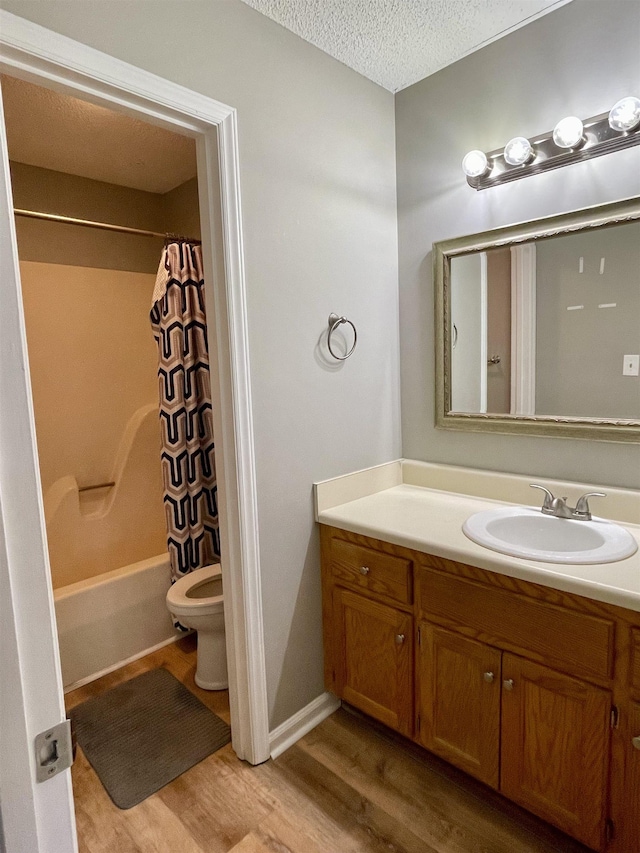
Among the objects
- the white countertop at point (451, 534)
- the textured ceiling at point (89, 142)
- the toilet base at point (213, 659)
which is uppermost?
the textured ceiling at point (89, 142)

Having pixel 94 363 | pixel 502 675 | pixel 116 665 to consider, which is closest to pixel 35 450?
pixel 502 675

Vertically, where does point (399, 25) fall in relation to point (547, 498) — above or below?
above

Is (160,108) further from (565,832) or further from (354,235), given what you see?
(565,832)

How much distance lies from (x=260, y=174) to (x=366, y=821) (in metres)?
2.08

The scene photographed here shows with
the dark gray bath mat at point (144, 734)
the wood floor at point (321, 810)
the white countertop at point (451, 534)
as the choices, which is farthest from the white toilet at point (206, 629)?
the white countertop at point (451, 534)

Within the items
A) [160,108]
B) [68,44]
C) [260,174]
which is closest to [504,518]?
[260,174]

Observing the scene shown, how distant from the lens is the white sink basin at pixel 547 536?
1366 millimetres

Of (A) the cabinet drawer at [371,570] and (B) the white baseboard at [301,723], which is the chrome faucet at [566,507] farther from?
(B) the white baseboard at [301,723]

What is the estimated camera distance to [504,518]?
172 cm

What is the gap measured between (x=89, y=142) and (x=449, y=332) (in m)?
1.88

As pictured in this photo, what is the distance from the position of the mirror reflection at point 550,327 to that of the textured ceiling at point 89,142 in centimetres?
154

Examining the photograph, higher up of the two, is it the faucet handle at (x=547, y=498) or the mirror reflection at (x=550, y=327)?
the mirror reflection at (x=550, y=327)

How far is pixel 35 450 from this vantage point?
0.68 metres

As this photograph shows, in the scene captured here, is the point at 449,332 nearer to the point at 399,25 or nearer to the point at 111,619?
the point at 399,25
